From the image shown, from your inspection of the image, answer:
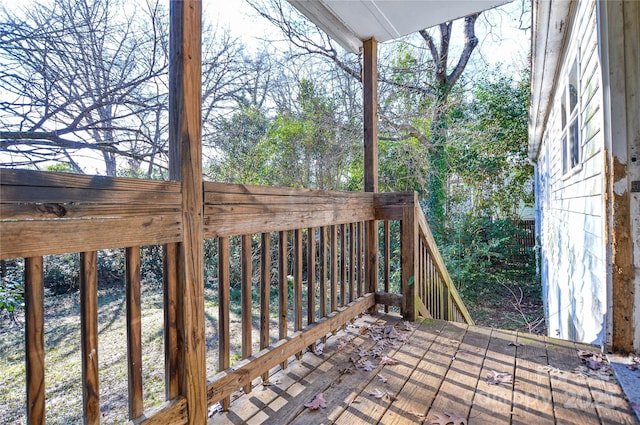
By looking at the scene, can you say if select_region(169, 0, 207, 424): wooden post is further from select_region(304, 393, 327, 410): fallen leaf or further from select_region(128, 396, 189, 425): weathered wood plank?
select_region(304, 393, 327, 410): fallen leaf

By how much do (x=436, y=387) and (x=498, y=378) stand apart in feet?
1.20

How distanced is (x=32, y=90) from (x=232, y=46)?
2606mm

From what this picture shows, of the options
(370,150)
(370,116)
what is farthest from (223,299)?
(370,116)

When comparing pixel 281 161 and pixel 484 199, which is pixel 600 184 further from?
pixel 484 199

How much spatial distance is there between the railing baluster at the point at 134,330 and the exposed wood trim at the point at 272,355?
0.29m

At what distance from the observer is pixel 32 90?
1957 mm

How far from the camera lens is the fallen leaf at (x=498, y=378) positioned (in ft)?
6.03

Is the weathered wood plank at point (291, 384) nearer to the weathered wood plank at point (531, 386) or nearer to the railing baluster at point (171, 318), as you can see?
the railing baluster at point (171, 318)

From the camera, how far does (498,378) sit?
187 centimetres

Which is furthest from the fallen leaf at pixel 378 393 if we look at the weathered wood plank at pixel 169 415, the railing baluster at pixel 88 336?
the railing baluster at pixel 88 336

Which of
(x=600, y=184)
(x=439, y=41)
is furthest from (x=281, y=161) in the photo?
(x=439, y=41)

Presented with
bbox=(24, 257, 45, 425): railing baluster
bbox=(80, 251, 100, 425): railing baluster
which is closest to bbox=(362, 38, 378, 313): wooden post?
bbox=(80, 251, 100, 425): railing baluster

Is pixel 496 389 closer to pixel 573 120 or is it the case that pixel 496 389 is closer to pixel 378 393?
pixel 378 393

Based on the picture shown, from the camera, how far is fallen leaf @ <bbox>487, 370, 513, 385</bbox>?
1838 mm
